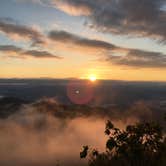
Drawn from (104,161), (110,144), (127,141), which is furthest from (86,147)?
(104,161)

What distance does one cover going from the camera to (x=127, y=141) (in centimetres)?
2031

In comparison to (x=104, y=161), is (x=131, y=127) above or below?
above

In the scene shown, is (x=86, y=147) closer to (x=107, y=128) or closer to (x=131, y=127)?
(x=107, y=128)

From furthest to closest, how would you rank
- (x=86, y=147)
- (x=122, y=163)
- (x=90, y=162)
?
(x=90, y=162), (x=122, y=163), (x=86, y=147)

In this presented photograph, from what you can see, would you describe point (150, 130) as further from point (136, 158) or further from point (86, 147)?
point (86, 147)

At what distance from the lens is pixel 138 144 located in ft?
66.8

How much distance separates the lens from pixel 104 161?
22.9 meters

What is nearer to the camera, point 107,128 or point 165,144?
point 107,128

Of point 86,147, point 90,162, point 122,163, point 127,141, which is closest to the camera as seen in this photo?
point 86,147

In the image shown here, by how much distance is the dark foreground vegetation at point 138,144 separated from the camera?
20094 millimetres

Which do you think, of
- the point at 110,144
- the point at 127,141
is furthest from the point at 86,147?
the point at 127,141

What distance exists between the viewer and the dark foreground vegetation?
65.9ft

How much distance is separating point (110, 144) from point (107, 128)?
3.39ft

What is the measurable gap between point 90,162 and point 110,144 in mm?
4299
